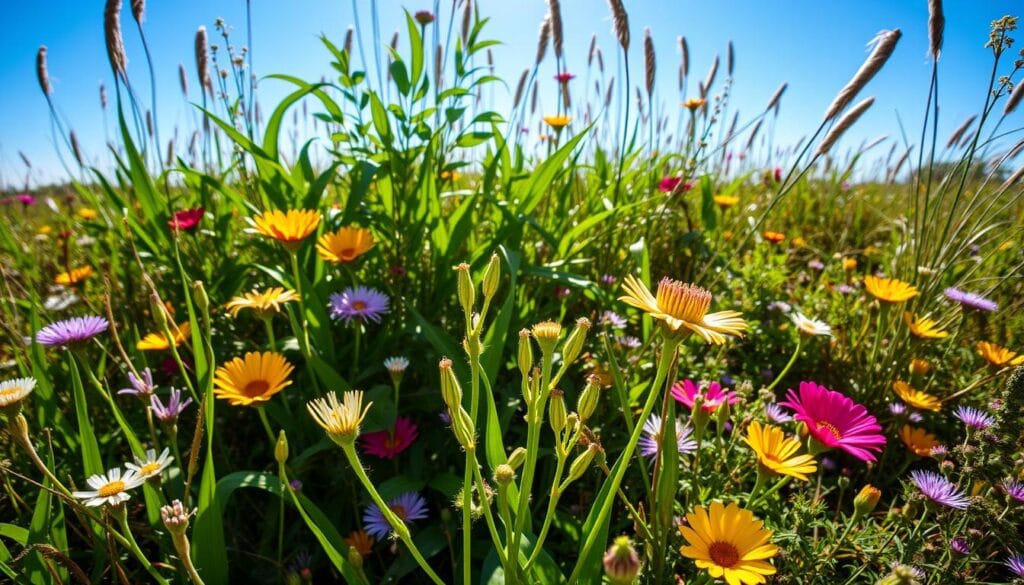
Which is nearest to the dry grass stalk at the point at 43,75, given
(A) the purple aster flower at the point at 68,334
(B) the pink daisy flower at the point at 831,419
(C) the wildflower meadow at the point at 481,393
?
(C) the wildflower meadow at the point at 481,393

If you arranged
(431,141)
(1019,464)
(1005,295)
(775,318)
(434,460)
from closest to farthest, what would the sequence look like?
(1019,464), (434,460), (431,141), (775,318), (1005,295)

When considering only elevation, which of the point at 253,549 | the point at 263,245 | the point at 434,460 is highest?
the point at 263,245

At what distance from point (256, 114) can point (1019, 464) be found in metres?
2.75

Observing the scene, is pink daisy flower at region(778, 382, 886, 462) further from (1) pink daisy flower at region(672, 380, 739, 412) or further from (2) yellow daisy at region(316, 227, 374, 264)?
(2) yellow daisy at region(316, 227, 374, 264)

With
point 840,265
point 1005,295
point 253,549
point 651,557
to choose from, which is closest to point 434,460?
point 253,549

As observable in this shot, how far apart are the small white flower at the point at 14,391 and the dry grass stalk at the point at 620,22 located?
4.59 ft

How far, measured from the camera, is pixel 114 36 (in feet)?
3.69

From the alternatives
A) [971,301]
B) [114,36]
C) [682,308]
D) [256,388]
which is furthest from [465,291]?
[971,301]

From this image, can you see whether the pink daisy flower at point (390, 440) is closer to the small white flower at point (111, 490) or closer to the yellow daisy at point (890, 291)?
the small white flower at point (111, 490)

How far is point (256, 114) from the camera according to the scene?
2262 mm

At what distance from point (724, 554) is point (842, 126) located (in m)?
1.06

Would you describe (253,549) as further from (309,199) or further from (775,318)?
(775,318)

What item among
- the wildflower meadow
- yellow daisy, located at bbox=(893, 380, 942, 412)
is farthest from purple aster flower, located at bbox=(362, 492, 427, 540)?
yellow daisy, located at bbox=(893, 380, 942, 412)

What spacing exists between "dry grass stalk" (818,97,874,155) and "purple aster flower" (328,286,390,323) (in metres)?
1.10
